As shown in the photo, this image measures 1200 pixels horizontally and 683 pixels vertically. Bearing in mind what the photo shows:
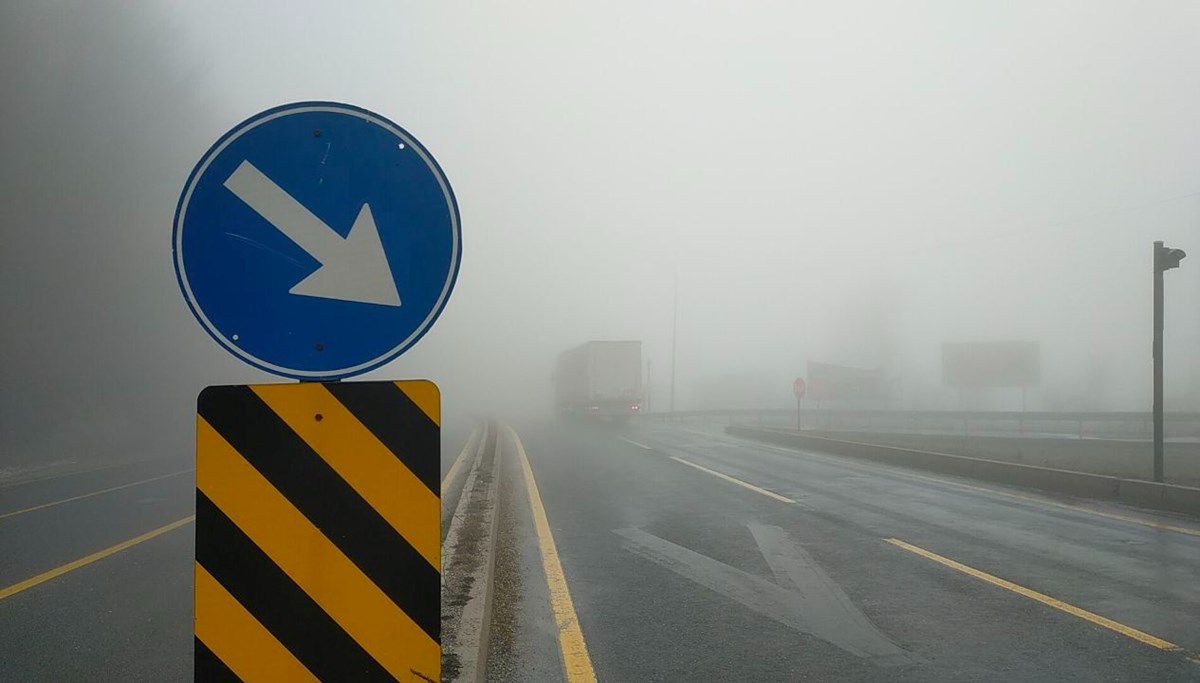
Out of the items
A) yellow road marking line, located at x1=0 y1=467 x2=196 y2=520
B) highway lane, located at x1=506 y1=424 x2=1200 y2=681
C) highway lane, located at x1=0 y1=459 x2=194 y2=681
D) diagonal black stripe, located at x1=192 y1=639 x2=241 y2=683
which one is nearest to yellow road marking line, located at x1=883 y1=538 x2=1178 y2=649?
highway lane, located at x1=506 y1=424 x2=1200 y2=681

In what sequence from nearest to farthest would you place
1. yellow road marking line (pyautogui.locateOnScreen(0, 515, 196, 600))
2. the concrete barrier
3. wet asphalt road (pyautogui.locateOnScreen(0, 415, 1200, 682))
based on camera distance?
wet asphalt road (pyautogui.locateOnScreen(0, 415, 1200, 682)) → yellow road marking line (pyautogui.locateOnScreen(0, 515, 196, 600)) → the concrete barrier

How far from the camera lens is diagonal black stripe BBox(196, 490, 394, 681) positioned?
2.62 m

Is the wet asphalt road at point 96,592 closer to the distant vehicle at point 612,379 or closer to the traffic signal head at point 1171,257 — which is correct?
the traffic signal head at point 1171,257

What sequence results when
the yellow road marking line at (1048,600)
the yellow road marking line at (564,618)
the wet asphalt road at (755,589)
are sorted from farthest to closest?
the yellow road marking line at (1048,600) < the wet asphalt road at (755,589) < the yellow road marking line at (564,618)

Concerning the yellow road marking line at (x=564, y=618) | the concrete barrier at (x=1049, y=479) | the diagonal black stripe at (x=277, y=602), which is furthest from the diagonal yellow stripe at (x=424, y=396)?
the concrete barrier at (x=1049, y=479)

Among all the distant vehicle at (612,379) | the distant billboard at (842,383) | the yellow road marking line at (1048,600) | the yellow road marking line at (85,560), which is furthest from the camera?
the distant billboard at (842,383)

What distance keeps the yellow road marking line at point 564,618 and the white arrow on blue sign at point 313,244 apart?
331cm

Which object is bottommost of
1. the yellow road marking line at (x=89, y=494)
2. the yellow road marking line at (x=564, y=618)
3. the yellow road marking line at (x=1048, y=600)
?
the yellow road marking line at (x=89, y=494)

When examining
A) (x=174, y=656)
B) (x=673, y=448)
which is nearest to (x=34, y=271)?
(x=673, y=448)

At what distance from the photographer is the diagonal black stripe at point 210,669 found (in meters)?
2.59

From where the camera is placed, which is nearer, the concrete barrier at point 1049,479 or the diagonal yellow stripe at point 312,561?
the diagonal yellow stripe at point 312,561

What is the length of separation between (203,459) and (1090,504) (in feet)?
47.3

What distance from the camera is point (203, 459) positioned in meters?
2.58

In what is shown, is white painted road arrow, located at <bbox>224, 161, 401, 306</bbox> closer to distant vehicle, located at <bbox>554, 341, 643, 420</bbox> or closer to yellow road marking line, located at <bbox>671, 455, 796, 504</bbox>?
yellow road marking line, located at <bbox>671, 455, 796, 504</bbox>
